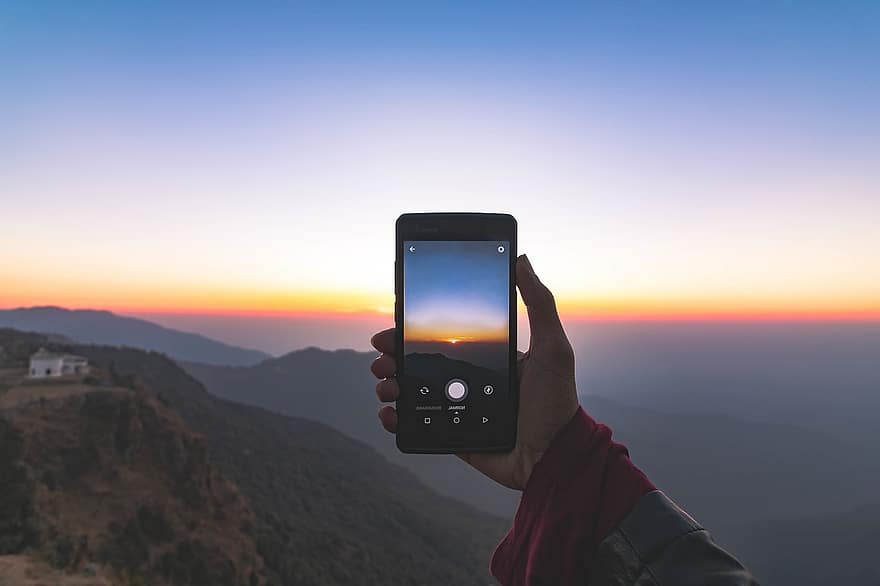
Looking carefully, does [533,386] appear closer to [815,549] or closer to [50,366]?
[50,366]

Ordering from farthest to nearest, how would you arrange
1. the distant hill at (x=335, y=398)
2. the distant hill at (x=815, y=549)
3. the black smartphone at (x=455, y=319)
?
the distant hill at (x=335, y=398)
the distant hill at (x=815, y=549)
the black smartphone at (x=455, y=319)

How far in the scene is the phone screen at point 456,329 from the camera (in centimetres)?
274

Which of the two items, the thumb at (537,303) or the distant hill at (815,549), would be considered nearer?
the thumb at (537,303)

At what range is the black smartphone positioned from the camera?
8.96 ft

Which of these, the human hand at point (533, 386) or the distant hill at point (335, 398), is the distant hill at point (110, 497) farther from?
the distant hill at point (335, 398)

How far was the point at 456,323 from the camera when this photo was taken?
111 inches

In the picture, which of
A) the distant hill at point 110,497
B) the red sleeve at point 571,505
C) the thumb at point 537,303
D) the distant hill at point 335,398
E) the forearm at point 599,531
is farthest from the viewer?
the distant hill at point 335,398

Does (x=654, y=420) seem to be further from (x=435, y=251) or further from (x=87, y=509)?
(x=435, y=251)

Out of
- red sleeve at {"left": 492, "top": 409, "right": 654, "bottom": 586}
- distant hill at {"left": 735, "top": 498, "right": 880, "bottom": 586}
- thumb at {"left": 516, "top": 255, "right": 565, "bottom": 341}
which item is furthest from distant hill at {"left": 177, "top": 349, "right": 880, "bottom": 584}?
red sleeve at {"left": 492, "top": 409, "right": 654, "bottom": 586}

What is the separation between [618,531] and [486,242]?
1.50 m

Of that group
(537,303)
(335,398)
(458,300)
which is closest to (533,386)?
(537,303)

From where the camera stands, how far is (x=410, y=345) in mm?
2789

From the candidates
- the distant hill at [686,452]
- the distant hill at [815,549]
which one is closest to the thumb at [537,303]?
the distant hill at [815,549]

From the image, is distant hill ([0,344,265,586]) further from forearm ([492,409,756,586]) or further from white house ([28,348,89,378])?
forearm ([492,409,756,586])
